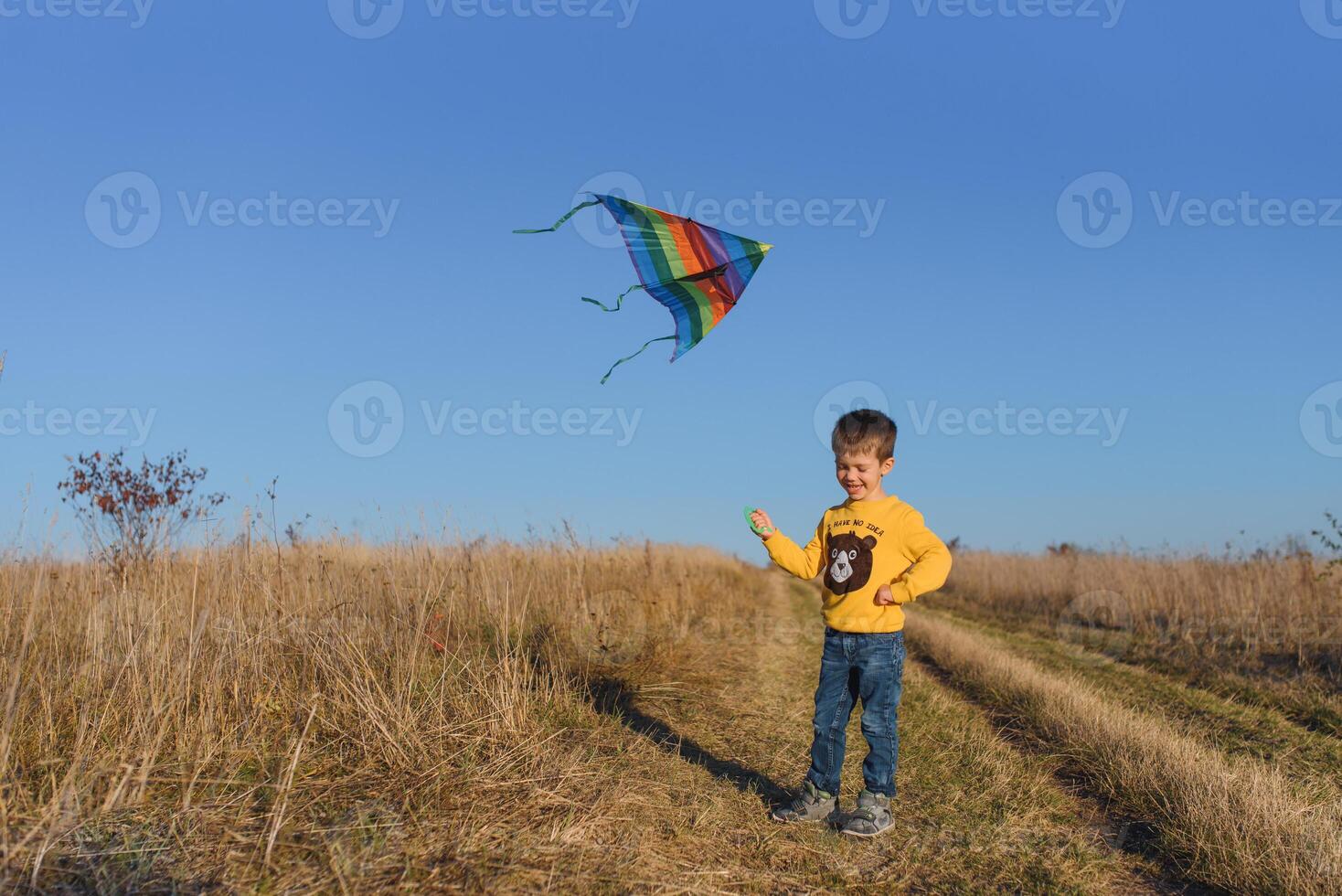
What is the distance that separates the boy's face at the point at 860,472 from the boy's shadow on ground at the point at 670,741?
62.7 inches

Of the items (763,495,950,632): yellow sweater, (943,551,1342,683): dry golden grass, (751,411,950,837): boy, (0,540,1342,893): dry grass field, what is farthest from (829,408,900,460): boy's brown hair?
(943,551,1342,683): dry golden grass

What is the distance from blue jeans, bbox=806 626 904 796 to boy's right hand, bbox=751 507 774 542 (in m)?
0.50

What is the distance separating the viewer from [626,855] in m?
3.10

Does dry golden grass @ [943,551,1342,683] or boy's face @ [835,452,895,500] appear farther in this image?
dry golden grass @ [943,551,1342,683]

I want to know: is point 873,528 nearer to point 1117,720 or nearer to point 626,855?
point 626,855

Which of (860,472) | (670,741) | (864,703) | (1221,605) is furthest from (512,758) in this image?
(1221,605)

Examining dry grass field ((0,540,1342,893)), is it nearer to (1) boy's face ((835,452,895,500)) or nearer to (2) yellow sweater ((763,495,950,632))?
(2) yellow sweater ((763,495,950,632))

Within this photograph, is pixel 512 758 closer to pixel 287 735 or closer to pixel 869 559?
pixel 287 735

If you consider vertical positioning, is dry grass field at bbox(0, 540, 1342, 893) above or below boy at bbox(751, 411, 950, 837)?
Result: below

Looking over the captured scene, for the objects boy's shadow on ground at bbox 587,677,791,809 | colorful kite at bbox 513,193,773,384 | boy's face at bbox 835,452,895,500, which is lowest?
boy's shadow on ground at bbox 587,677,791,809

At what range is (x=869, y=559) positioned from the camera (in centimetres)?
390

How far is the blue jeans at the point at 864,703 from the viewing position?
3.86 metres

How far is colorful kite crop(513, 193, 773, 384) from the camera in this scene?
482 cm

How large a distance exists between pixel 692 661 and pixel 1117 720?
138 inches
